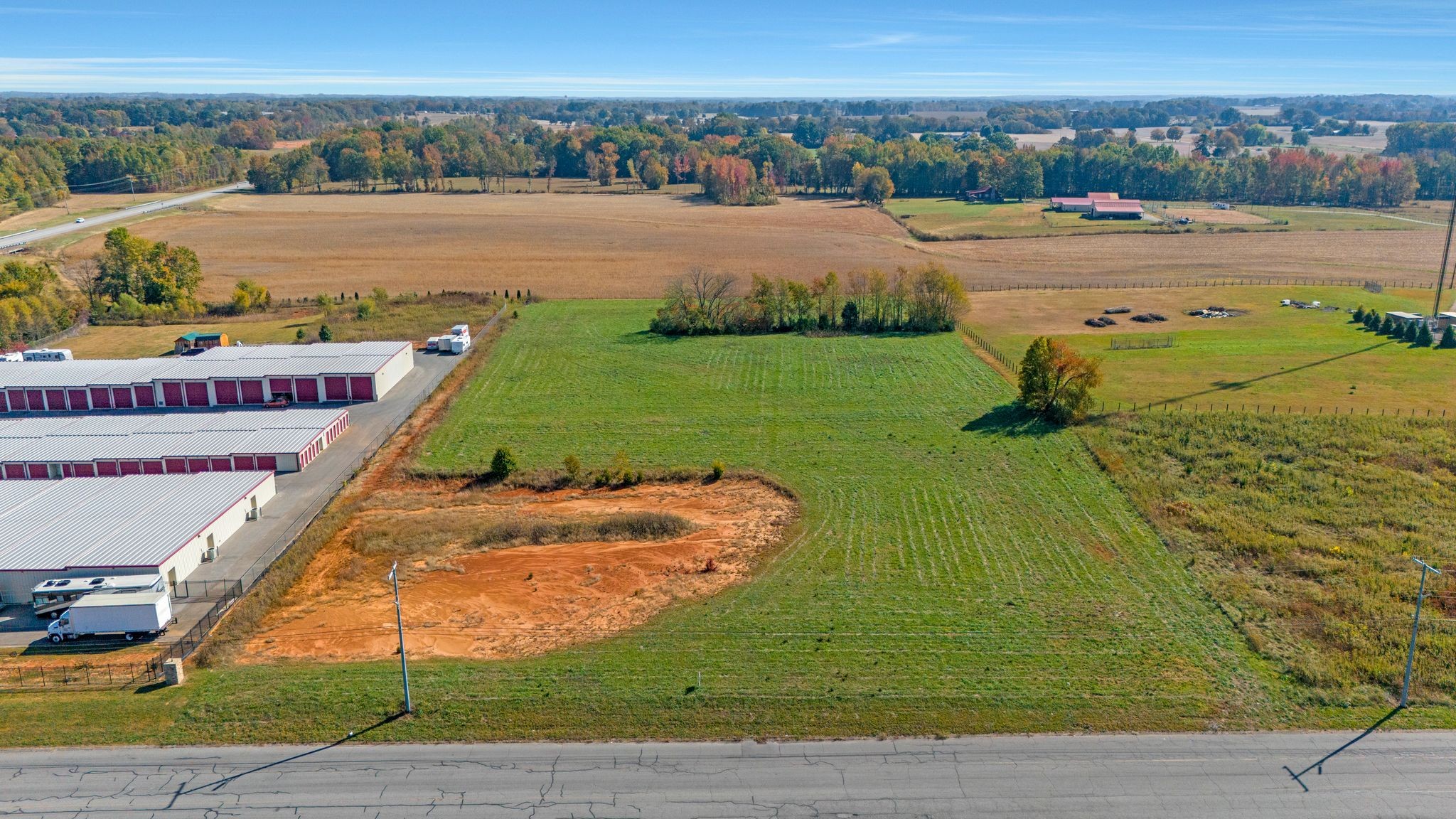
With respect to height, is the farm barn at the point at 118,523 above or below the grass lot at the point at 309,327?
below

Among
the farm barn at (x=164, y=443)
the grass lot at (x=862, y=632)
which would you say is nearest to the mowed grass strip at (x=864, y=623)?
the grass lot at (x=862, y=632)

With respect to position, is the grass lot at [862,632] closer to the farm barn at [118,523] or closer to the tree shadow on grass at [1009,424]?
the tree shadow on grass at [1009,424]

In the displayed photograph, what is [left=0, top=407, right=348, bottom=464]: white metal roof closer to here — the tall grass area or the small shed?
the small shed

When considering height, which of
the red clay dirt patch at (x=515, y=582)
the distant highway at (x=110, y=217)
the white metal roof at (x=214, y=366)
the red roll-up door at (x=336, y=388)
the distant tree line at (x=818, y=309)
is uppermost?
the distant highway at (x=110, y=217)

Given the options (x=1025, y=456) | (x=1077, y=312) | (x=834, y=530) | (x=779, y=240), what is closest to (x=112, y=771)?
(x=834, y=530)

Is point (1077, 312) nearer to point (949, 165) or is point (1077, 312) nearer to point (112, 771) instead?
point (112, 771)

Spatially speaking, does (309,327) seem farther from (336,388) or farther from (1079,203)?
(1079,203)

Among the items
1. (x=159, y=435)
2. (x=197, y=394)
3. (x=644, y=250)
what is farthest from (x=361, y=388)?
(x=644, y=250)
